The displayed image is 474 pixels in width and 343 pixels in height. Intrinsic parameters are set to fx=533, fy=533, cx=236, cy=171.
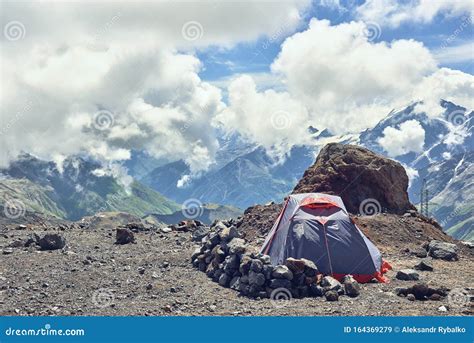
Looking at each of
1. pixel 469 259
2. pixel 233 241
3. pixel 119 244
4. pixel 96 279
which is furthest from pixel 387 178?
pixel 96 279

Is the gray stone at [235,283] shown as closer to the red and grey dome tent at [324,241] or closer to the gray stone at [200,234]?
the red and grey dome tent at [324,241]

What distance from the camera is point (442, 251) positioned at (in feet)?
136

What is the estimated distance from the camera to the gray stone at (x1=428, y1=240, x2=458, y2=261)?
41125 millimetres

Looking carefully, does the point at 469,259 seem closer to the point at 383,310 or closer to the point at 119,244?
the point at 383,310

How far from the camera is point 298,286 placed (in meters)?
30.1

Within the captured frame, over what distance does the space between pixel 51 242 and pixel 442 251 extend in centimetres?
3023

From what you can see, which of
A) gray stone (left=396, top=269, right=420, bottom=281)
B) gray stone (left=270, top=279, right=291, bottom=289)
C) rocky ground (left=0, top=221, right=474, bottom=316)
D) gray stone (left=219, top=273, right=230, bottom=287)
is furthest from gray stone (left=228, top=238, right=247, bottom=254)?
gray stone (left=396, top=269, right=420, bottom=281)

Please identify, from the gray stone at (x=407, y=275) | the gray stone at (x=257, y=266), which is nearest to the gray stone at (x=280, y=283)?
the gray stone at (x=257, y=266)

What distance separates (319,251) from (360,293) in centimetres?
444

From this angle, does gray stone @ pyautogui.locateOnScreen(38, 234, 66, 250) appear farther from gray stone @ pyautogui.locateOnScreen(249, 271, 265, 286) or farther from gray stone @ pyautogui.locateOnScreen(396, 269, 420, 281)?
gray stone @ pyautogui.locateOnScreen(396, 269, 420, 281)

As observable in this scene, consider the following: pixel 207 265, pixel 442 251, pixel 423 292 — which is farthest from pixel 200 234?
pixel 423 292
